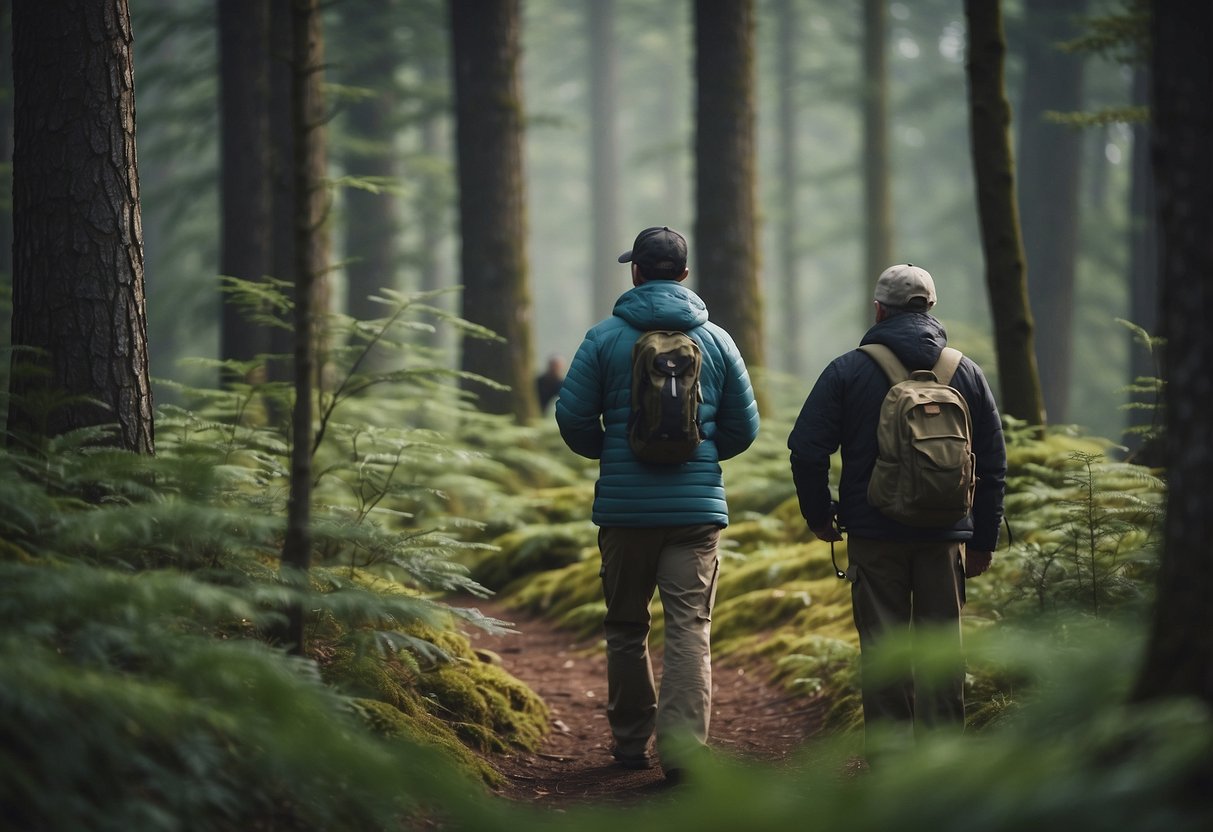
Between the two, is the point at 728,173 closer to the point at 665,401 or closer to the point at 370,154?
the point at 665,401

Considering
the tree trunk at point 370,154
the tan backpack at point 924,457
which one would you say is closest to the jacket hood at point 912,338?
the tan backpack at point 924,457

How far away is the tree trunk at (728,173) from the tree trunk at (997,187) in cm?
420

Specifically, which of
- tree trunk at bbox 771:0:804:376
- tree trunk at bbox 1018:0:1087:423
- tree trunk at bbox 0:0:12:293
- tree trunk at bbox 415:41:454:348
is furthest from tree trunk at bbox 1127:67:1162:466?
tree trunk at bbox 0:0:12:293

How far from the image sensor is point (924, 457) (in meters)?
4.21

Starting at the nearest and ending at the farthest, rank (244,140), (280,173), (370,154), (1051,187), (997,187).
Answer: (997,187), (280,173), (244,140), (370,154), (1051,187)

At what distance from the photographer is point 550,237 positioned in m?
45.1

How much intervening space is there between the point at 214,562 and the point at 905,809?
10.2ft

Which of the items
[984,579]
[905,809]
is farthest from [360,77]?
[905,809]

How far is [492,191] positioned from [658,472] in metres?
7.96

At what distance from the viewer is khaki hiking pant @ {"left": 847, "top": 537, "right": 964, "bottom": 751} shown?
172 inches

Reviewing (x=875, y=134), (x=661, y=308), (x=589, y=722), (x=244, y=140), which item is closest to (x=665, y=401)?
(x=661, y=308)

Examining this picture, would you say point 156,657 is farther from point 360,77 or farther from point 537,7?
point 537,7

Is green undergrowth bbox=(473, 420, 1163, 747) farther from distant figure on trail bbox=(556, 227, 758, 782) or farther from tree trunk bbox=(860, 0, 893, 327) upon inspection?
tree trunk bbox=(860, 0, 893, 327)

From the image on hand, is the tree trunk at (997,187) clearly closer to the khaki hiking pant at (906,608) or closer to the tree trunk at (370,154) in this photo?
the khaki hiking pant at (906,608)
